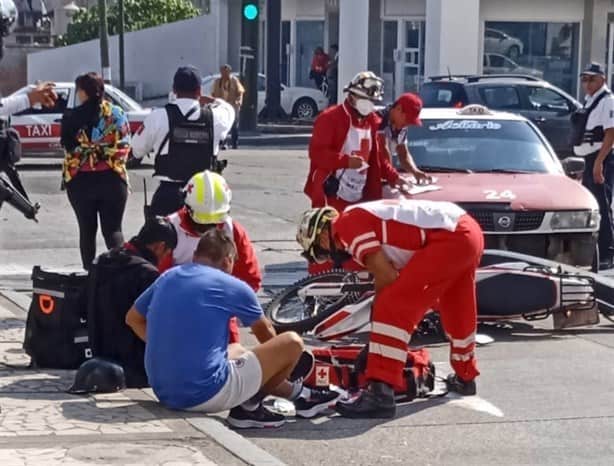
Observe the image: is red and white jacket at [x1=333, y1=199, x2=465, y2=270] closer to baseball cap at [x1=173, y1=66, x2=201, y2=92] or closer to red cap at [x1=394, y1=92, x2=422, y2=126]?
baseball cap at [x1=173, y1=66, x2=201, y2=92]

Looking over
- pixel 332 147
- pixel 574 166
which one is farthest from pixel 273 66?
pixel 332 147

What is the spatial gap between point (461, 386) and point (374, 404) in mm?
787

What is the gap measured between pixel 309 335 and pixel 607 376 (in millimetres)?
2123

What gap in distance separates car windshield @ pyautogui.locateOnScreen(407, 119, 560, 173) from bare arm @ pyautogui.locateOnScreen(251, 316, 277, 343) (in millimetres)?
5262

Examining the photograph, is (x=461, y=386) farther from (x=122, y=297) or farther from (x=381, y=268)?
(x=122, y=297)

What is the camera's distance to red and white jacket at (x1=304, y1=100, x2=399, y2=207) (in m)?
11.3

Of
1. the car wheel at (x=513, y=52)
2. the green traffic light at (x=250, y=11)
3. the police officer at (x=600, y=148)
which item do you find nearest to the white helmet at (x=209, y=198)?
the police officer at (x=600, y=148)

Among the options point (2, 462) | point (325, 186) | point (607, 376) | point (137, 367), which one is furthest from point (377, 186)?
point (2, 462)

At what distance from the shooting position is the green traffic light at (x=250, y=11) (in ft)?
96.5

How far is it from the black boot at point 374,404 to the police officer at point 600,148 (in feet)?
21.3

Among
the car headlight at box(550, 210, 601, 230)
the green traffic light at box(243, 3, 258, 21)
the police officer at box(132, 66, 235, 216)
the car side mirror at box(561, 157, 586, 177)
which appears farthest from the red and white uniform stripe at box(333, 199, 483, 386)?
the green traffic light at box(243, 3, 258, 21)

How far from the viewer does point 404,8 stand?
39.2 metres

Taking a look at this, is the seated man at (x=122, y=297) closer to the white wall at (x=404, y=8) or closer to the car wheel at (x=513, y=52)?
the car wheel at (x=513, y=52)

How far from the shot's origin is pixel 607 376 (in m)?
9.32
